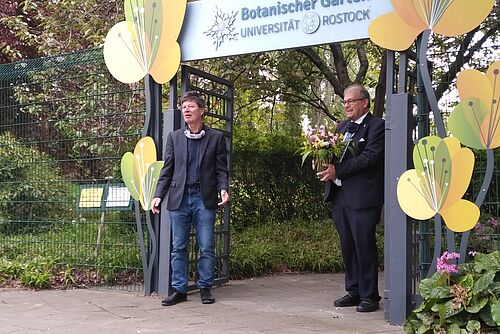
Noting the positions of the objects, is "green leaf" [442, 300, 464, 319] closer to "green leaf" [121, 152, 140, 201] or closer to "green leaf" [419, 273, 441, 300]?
"green leaf" [419, 273, 441, 300]

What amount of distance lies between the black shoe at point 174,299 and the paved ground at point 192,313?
0.07 m

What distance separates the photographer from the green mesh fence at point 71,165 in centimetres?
698

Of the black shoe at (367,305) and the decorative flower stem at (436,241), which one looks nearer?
the decorative flower stem at (436,241)

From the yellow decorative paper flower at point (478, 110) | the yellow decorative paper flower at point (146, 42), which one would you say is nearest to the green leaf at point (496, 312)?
the yellow decorative paper flower at point (478, 110)

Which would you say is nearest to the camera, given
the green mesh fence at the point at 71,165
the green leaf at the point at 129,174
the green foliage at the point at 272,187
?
the green leaf at the point at 129,174

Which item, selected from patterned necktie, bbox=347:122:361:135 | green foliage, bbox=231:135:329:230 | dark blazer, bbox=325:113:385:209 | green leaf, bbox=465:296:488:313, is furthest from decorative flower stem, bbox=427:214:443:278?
green foliage, bbox=231:135:329:230

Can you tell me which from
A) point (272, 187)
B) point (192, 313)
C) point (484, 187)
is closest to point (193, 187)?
point (192, 313)

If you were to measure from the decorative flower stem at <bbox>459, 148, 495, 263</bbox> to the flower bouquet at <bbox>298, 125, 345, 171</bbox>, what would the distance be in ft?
3.96

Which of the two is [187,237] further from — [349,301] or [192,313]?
[349,301]

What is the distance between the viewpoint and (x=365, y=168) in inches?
219

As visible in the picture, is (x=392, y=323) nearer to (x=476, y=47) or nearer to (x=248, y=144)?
(x=476, y=47)

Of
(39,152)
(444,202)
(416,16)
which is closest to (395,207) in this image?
(444,202)

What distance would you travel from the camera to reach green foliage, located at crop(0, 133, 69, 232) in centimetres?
762

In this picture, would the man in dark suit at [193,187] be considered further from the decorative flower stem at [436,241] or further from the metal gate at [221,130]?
the decorative flower stem at [436,241]
